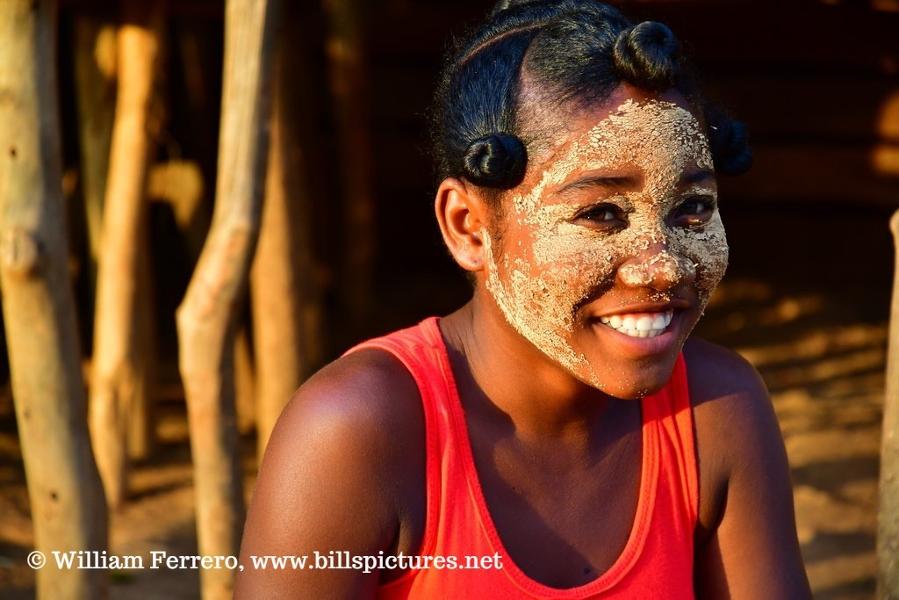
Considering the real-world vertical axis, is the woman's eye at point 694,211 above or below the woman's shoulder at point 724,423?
above

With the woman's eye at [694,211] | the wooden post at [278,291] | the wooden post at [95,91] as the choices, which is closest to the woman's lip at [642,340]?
the woman's eye at [694,211]

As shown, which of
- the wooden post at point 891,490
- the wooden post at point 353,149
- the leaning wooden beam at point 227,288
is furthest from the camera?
the wooden post at point 353,149

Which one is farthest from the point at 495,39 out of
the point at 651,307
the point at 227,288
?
the point at 227,288

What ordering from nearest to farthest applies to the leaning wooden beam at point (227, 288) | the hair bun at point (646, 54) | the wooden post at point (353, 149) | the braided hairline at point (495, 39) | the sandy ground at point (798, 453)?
the hair bun at point (646, 54)
the braided hairline at point (495, 39)
the leaning wooden beam at point (227, 288)
the sandy ground at point (798, 453)
the wooden post at point (353, 149)

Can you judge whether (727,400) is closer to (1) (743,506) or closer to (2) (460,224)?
(1) (743,506)

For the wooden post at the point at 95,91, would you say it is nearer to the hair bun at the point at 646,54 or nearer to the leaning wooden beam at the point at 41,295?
the leaning wooden beam at the point at 41,295

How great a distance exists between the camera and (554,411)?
2270mm

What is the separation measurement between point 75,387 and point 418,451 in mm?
1628

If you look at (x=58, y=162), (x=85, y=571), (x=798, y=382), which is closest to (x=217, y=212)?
(x=58, y=162)

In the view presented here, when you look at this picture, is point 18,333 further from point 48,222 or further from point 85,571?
point 85,571

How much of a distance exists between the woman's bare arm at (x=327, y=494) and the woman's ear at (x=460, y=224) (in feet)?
0.92

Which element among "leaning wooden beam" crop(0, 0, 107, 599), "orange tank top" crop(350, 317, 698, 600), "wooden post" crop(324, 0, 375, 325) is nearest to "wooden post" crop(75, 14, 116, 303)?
"wooden post" crop(324, 0, 375, 325)

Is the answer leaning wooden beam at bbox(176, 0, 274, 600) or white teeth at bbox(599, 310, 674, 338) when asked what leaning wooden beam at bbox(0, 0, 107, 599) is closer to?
leaning wooden beam at bbox(176, 0, 274, 600)

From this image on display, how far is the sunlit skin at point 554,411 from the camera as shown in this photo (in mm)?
2037
